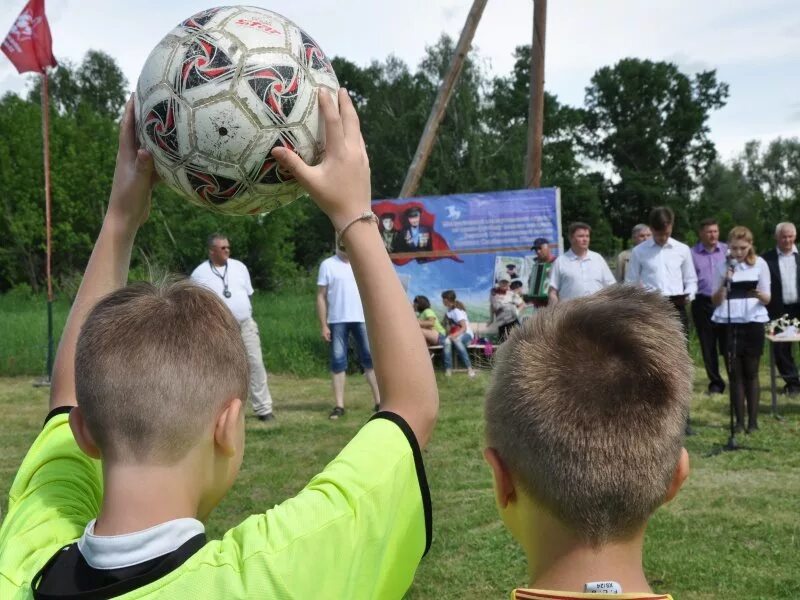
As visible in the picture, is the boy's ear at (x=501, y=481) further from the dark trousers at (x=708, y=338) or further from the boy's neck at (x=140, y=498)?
the dark trousers at (x=708, y=338)

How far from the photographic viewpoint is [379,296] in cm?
150

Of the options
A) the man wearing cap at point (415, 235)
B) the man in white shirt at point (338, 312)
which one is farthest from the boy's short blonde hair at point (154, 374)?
the man wearing cap at point (415, 235)

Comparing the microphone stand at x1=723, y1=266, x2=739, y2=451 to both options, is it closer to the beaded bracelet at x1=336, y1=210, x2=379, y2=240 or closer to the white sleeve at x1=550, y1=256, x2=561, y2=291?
the white sleeve at x1=550, y1=256, x2=561, y2=291

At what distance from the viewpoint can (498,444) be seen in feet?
5.16

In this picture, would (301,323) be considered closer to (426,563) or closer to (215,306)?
(426,563)

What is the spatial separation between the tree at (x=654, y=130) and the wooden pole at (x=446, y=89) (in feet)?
153

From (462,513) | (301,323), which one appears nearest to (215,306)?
(462,513)

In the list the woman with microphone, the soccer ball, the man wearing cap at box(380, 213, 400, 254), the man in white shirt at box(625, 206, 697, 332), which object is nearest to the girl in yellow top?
the man wearing cap at box(380, 213, 400, 254)

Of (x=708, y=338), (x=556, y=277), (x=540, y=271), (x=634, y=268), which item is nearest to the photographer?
(x=634, y=268)

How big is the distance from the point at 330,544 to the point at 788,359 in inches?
433

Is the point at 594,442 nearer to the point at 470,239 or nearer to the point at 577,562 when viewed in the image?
the point at 577,562

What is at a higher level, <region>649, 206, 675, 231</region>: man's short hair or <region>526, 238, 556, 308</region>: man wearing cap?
<region>649, 206, 675, 231</region>: man's short hair

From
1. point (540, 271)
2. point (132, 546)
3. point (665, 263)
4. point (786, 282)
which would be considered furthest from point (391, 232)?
point (132, 546)

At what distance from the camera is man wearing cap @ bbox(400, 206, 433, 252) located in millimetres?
13367
